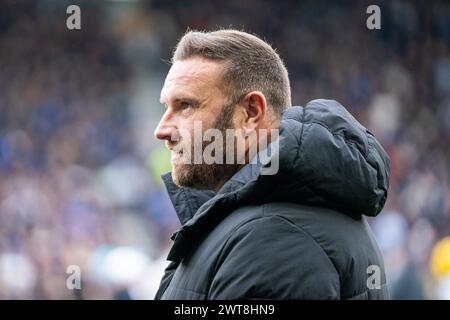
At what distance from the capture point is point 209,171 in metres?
1.54

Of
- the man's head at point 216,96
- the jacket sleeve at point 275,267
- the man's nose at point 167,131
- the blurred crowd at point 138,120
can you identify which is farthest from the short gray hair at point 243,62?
the blurred crowd at point 138,120

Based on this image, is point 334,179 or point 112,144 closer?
point 334,179

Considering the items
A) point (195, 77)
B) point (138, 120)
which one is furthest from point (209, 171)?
point (138, 120)

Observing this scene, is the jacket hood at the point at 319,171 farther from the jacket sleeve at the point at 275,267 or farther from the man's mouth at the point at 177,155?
the man's mouth at the point at 177,155

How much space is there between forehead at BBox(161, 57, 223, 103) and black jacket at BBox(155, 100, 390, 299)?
0.17 meters

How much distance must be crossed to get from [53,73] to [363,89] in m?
2.85

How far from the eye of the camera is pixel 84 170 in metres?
6.61

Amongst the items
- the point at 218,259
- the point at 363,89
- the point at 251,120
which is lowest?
the point at 218,259

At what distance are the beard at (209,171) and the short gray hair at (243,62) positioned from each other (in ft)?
0.15

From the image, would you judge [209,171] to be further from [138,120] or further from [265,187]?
[138,120]

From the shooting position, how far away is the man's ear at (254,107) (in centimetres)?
153

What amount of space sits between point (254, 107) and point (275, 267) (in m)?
0.40
